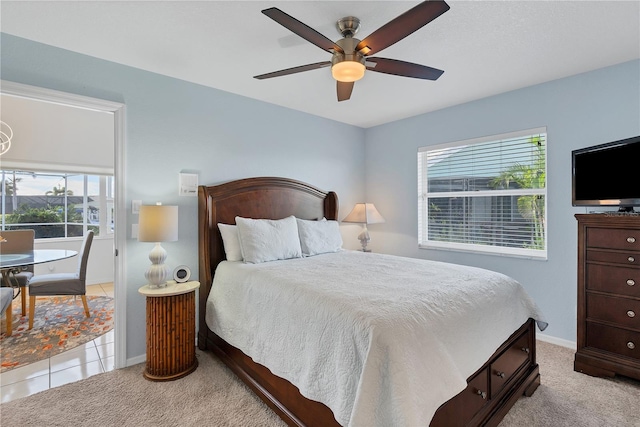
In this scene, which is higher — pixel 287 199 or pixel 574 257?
pixel 287 199

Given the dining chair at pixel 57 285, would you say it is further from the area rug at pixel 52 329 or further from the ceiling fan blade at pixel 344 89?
the ceiling fan blade at pixel 344 89

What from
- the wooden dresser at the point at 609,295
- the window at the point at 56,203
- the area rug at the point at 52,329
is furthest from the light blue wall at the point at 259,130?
the window at the point at 56,203

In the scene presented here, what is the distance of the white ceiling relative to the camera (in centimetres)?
189

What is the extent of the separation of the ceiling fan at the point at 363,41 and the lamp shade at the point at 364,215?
210 cm

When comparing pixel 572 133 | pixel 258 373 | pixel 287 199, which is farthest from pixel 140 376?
pixel 572 133

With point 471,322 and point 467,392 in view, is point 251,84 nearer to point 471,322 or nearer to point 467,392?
point 471,322

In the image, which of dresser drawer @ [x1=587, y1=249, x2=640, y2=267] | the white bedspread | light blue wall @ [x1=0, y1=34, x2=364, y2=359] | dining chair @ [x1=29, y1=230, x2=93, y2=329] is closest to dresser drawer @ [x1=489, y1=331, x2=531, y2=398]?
the white bedspread

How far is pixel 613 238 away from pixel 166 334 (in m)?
3.52

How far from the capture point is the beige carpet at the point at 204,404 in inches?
75.4

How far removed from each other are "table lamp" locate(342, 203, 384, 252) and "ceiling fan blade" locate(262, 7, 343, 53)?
→ 8.37 feet

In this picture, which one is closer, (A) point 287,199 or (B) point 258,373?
(B) point 258,373

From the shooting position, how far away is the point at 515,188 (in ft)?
10.9

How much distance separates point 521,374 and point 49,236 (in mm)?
6858

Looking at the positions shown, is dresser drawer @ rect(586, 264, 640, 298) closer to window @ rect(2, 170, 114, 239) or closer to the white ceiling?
the white ceiling
